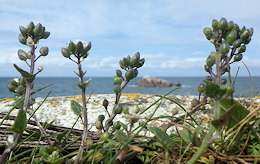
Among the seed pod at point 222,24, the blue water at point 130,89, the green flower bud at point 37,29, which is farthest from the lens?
the blue water at point 130,89

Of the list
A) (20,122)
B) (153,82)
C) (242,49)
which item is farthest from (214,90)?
(153,82)

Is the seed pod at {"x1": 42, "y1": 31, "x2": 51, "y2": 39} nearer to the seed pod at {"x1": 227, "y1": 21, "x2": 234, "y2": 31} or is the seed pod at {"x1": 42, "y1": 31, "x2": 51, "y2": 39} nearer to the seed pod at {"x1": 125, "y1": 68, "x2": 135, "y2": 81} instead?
the seed pod at {"x1": 125, "y1": 68, "x2": 135, "y2": 81}

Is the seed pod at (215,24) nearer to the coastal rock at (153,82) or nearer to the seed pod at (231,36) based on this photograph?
the seed pod at (231,36)

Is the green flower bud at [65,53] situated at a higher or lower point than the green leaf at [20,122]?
higher

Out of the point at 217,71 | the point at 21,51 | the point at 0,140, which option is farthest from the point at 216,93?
the point at 0,140

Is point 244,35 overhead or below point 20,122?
overhead

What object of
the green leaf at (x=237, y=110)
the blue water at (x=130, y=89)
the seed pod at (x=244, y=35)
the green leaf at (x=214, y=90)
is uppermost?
the seed pod at (x=244, y=35)

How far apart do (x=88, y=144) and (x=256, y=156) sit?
16.8 inches

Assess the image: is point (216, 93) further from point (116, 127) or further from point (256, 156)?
point (116, 127)

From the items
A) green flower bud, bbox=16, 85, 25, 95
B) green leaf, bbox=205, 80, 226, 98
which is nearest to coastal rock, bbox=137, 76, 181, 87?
green flower bud, bbox=16, 85, 25, 95

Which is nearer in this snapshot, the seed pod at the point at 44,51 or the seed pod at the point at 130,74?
the seed pod at the point at 130,74

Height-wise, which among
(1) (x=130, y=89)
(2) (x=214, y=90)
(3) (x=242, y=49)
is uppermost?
(3) (x=242, y=49)

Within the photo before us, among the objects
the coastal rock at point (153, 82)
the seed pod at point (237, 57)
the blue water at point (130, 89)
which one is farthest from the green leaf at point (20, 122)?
the coastal rock at point (153, 82)

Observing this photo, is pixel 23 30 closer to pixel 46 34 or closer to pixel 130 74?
pixel 46 34
